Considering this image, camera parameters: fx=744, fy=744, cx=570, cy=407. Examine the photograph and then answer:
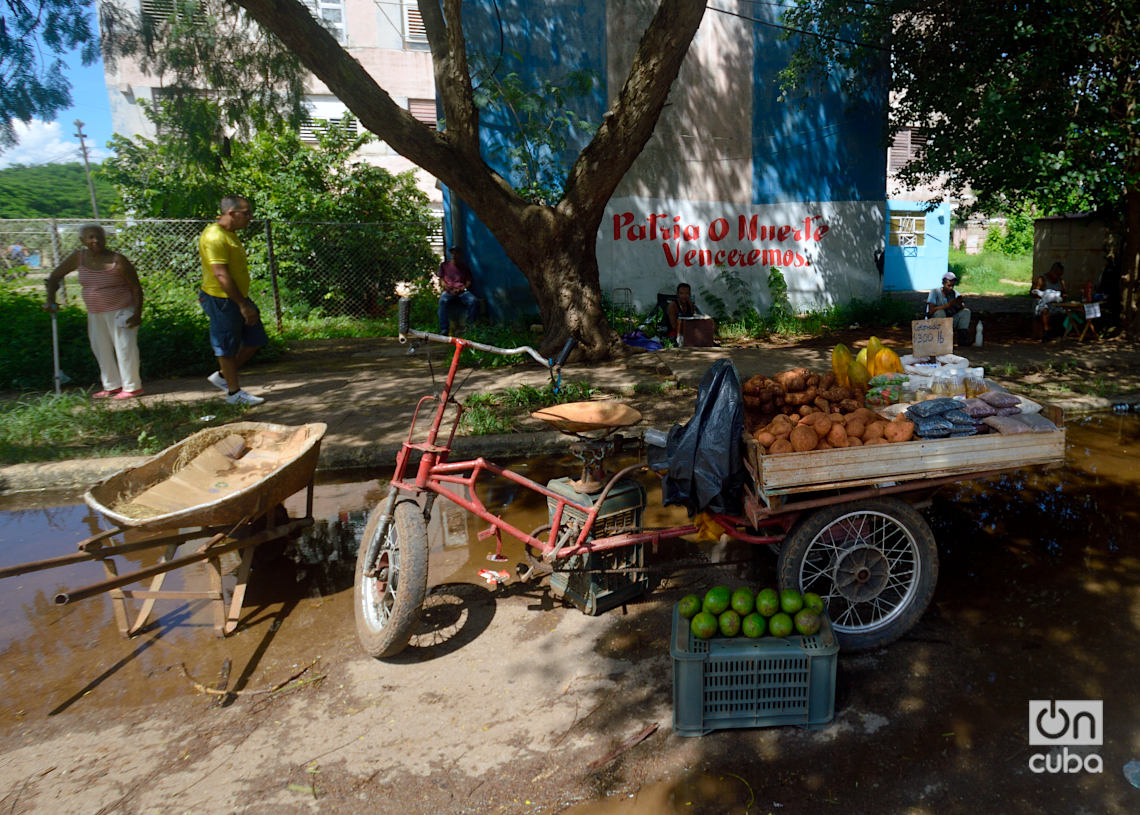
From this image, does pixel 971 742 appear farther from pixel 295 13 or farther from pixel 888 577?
pixel 295 13

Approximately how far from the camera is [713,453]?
362cm

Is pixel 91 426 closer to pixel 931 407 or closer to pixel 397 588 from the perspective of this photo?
pixel 397 588

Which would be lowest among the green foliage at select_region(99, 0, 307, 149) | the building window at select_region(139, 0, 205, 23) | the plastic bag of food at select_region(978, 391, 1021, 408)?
the plastic bag of food at select_region(978, 391, 1021, 408)

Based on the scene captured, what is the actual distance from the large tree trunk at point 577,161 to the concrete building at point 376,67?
13.0 meters

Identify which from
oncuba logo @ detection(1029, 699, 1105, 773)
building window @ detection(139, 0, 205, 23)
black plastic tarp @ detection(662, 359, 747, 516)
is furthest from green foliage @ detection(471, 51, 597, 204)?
oncuba logo @ detection(1029, 699, 1105, 773)

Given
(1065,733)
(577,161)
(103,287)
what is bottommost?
(1065,733)

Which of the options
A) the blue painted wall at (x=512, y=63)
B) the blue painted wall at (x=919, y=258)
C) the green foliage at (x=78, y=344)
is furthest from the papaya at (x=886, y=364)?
the blue painted wall at (x=919, y=258)

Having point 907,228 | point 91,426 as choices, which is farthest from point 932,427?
point 907,228

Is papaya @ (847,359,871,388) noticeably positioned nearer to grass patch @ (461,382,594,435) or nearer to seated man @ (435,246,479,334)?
grass patch @ (461,382,594,435)

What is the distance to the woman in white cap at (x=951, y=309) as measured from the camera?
1150cm

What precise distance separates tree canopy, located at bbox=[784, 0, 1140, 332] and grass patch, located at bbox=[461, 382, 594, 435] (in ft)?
22.1

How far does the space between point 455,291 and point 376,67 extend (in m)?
13.7

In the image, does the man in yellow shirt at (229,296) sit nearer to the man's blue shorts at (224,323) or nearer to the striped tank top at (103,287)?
the man's blue shorts at (224,323)

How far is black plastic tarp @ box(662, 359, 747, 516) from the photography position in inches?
142
